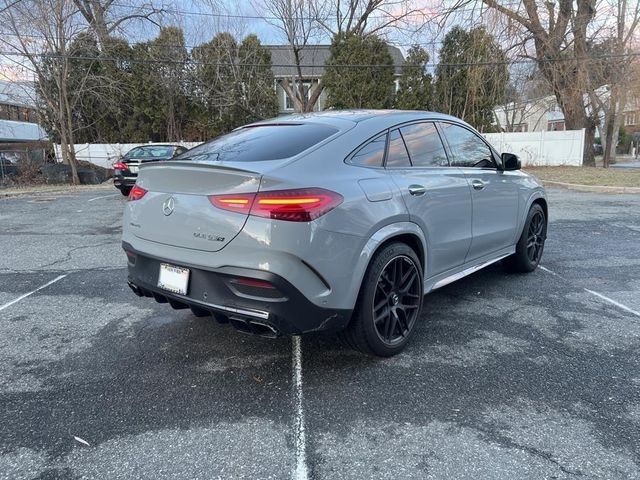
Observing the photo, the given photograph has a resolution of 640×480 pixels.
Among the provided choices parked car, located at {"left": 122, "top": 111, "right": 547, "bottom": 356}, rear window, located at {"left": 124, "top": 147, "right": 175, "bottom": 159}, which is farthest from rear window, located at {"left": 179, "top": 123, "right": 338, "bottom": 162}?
rear window, located at {"left": 124, "top": 147, "right": 175, "bottom": 159}

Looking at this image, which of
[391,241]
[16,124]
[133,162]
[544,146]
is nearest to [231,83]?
[133,162]

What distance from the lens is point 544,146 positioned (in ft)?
76.8

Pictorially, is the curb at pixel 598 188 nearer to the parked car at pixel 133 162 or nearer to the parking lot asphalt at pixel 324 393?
the parking lot asphalt at pixel 324 393

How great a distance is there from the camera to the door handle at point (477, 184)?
425 centimetres

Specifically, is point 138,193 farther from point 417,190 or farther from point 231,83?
point 231,83

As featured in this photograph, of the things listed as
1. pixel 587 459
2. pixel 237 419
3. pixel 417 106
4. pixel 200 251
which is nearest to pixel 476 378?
pixel 587 459

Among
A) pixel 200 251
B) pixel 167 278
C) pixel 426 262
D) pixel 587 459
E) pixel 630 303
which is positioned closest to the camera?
pixel 587 459

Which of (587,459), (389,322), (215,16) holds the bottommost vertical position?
(587,459)

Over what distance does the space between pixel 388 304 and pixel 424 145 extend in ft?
4.51

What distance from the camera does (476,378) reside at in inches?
124

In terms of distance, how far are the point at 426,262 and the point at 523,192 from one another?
6.68 ft

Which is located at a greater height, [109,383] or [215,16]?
[215,16]

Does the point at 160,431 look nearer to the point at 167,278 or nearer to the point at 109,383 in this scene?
the point at 109,383

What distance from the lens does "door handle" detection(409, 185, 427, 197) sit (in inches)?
137
